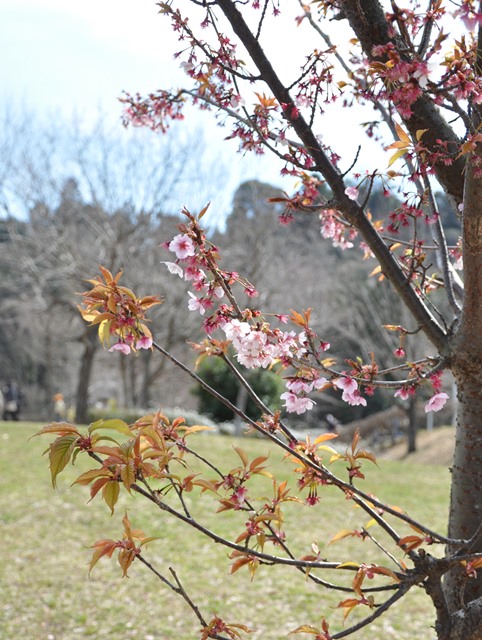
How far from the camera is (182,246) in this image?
1.42 metres

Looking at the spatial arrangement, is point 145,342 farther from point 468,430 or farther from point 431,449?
point 431,449

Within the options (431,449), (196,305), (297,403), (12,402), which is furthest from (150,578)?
(12,402)

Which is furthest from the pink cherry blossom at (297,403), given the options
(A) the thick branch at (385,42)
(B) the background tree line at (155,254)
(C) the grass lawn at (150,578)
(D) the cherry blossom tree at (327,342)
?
(B) the background tree line at (155,254)

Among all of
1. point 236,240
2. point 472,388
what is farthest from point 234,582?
point 236,240

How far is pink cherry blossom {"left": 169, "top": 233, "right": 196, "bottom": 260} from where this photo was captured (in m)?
1.41

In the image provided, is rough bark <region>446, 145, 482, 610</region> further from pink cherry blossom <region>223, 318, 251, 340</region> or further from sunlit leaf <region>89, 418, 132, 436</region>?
sunlit leaf <region>89, 418, 132, 436</region>

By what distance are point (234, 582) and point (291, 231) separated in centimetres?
1372

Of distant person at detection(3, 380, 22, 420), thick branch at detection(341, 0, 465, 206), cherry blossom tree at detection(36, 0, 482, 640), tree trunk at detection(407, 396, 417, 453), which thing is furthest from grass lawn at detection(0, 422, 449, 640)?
distant person at detection(3, 380, 22, 420)

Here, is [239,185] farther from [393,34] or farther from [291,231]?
[393,34]

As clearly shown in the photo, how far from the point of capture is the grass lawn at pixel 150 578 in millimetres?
3814

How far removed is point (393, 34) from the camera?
4.90 feet

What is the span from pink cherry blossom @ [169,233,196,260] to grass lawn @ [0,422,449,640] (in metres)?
1.53

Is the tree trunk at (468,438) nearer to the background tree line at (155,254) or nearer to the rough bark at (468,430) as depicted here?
the rough bark at (468,430)

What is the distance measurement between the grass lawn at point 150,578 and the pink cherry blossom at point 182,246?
153cm
